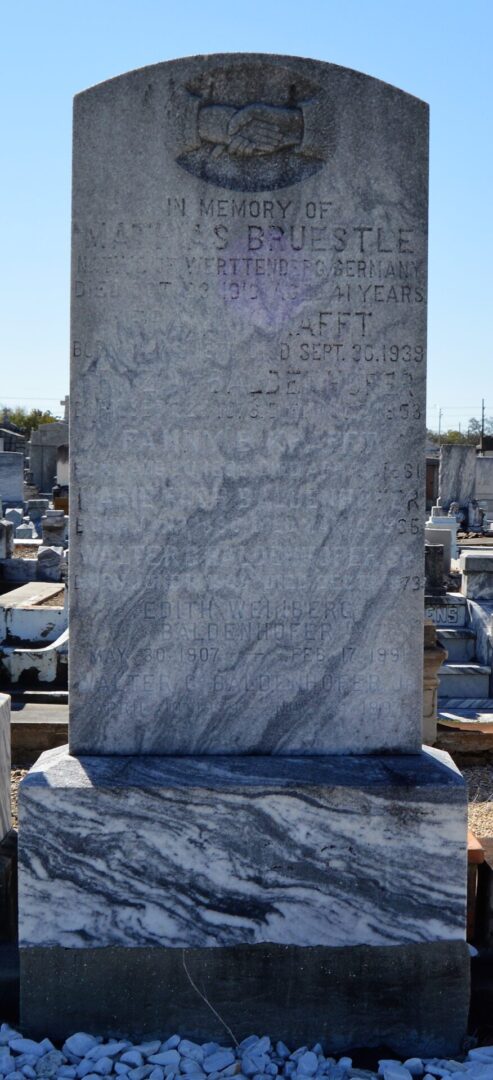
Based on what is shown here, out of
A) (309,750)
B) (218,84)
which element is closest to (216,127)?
(218,84)

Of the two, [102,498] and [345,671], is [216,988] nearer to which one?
[345,671]

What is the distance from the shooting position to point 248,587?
2752 millimetres

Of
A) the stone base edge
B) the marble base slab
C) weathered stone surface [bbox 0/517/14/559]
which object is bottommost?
the stone base edge

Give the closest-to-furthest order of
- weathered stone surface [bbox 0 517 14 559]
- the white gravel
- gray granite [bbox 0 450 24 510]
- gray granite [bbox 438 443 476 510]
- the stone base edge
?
the white gravel < the stone base edge < weathered stone surface [bbox 0 517 14 559] < gray granite [bbox 438 443 476 510] < gray granite [bbox 0 450 24 510]

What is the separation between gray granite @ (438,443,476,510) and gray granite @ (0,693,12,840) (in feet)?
61.4

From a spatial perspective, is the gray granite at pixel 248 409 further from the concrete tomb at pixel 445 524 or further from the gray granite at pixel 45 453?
the gray granite at pixel 45 453

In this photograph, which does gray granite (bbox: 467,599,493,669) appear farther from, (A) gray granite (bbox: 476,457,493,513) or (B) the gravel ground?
(A) gray granite (bbox: 476,457,493,513)

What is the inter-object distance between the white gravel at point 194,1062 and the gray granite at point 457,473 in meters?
19.4

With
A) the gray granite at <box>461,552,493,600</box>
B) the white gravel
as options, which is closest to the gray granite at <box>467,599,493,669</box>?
the gray granite at <box>461,552,493,600</box>

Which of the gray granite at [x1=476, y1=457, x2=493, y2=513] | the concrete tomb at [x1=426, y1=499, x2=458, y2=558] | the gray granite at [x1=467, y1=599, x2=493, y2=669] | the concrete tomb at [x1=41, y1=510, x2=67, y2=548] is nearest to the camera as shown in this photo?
the gray granite at [x1=467, y1=599, x2=493, y2=669]

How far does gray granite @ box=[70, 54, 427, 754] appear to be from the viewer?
2.64 meters

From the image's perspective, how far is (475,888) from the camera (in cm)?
293

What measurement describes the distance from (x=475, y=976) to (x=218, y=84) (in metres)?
2.61

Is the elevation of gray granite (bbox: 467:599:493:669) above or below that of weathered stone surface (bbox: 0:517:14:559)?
below
